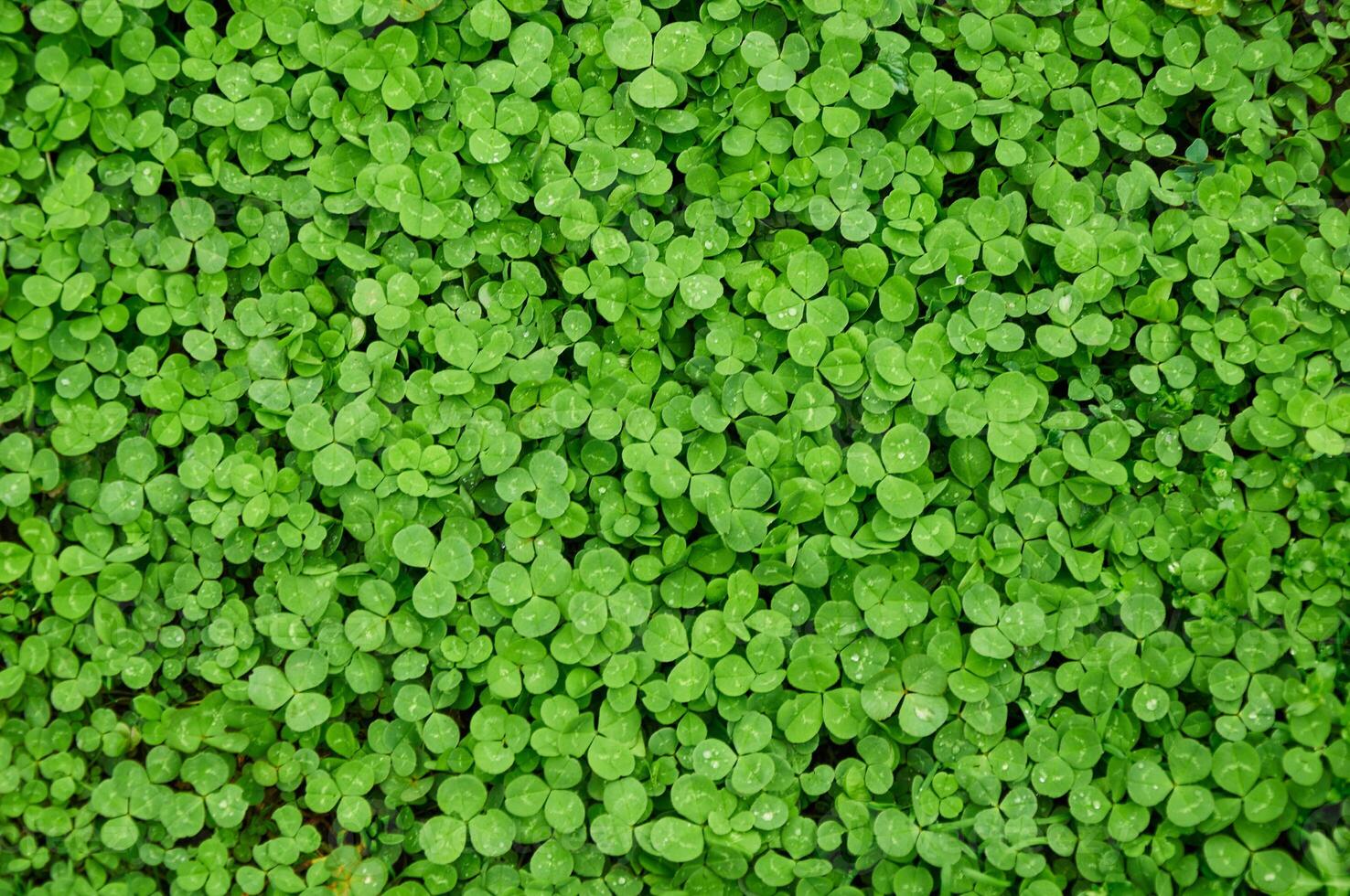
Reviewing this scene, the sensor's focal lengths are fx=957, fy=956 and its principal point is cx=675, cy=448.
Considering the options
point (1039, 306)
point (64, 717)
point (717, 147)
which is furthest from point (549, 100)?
point (64, 717)

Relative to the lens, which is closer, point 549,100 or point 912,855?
point 912,855

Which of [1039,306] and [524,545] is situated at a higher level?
[1039,306]

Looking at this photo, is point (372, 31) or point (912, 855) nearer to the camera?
point (912, 855)

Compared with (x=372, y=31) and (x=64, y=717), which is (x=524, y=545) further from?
(x=372, y=31)

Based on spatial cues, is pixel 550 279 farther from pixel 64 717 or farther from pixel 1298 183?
pixel 1298 183

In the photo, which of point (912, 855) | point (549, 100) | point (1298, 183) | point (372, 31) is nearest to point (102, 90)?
point (372, 31)

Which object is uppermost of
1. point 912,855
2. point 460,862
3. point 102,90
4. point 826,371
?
point 102,90

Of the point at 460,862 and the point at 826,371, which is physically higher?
the point at 826,371
